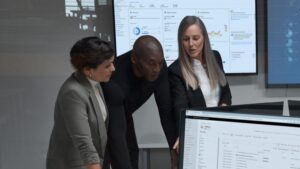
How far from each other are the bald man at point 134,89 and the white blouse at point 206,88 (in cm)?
19

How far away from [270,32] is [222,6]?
0.44 metres

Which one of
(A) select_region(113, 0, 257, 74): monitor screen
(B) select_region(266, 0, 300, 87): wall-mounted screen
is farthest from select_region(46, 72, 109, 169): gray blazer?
(B) select_region(266, 0, 300, 87): wall-mounted screen

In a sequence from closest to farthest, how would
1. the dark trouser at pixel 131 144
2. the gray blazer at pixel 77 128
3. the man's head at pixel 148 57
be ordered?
the gray blazer at pixel 77 128, the man's head at pixel 148 57, the dark trouser at pixel 131 144

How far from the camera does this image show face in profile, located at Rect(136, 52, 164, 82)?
2.03 metres

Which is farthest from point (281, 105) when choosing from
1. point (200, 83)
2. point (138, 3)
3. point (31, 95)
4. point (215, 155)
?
point (31, 95)

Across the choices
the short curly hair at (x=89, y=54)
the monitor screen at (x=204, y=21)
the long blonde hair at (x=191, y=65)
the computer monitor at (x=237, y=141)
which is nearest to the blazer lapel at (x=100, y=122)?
the short curly hair at (x=89, y=54)

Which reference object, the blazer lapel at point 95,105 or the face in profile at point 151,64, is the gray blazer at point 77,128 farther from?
the face in profile at point 151,64

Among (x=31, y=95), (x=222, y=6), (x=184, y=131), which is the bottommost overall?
(x=31, y=95)

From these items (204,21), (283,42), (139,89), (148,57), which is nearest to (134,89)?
(139,89)

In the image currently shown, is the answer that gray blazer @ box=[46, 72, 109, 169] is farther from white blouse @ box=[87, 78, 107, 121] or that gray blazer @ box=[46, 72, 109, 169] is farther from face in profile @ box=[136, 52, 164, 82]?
face in profile @ box=[136, 52, 164, 82]

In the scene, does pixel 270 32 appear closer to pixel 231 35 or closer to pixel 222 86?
Answer: pixel 231 35

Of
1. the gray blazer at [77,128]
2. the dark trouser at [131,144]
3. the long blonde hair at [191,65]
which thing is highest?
the long blonde hair at [191,65]

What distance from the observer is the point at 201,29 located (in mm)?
2336

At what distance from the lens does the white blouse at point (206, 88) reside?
2295 millimetres
